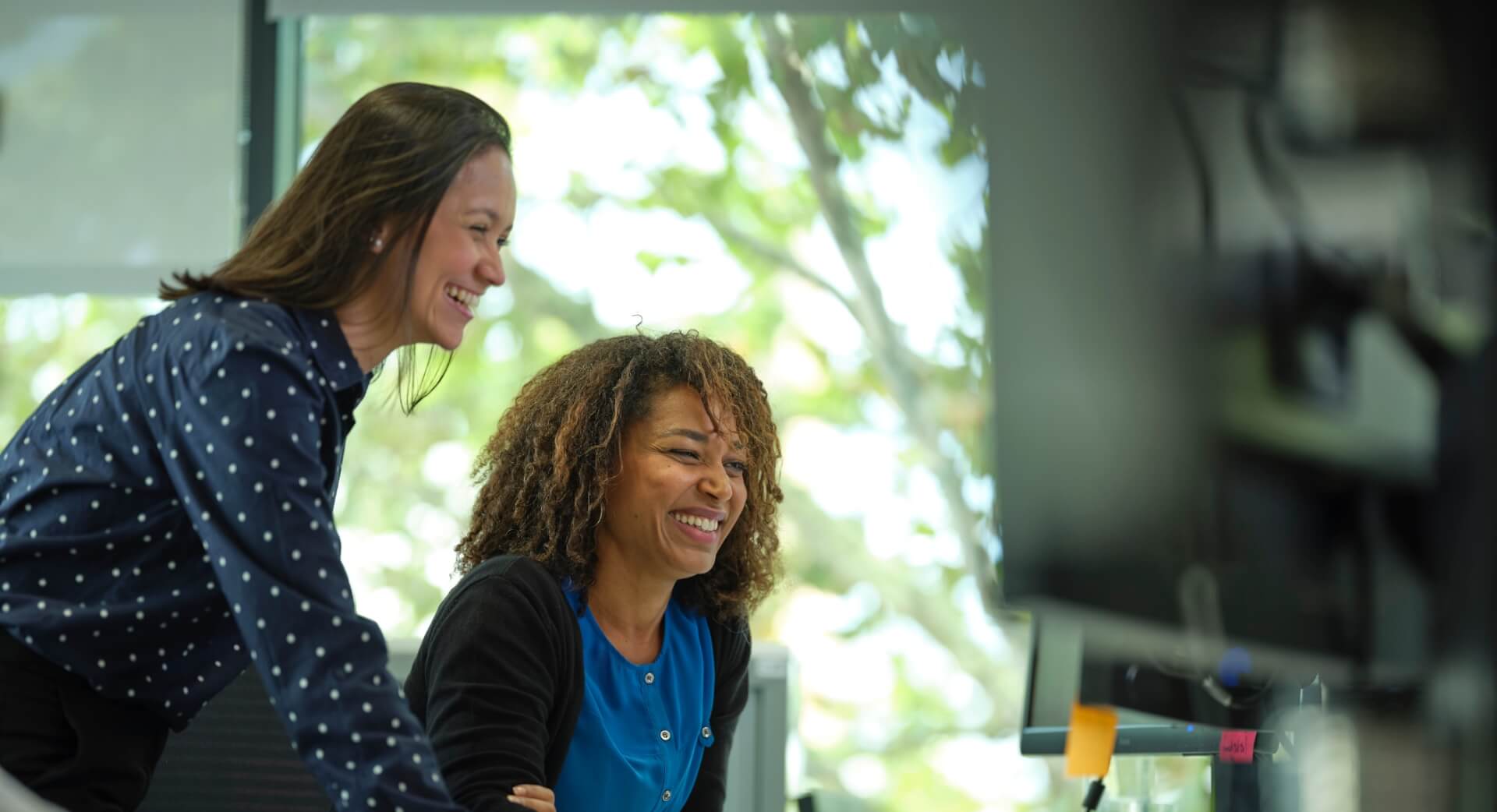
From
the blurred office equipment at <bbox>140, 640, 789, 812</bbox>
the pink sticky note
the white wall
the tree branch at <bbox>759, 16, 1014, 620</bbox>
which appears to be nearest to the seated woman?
the blurred office equipment at <bbox>140, 640, 789, 812</bbox>

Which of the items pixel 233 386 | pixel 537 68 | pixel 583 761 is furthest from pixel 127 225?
pixel 233 386

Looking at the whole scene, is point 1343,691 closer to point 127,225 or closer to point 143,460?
point 143,460

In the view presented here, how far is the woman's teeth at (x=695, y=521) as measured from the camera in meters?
1.86

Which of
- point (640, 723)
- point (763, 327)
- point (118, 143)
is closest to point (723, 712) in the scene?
point (640, 723)

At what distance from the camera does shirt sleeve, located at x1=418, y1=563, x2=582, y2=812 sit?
155 centimetres

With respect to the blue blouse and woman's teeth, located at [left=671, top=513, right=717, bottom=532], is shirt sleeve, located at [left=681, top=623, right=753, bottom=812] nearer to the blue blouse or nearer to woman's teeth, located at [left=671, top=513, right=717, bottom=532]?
the blue blouse

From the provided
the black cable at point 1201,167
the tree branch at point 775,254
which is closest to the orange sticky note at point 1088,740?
the black cable at point 1201,167

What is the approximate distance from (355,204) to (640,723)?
798 millimetres

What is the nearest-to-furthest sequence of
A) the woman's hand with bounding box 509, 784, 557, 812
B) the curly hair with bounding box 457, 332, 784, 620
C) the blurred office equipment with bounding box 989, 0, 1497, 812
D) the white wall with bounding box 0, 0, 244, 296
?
the blurred office equipment with bounding box 989, 0, 1497, 812 < the woman's hand with bounding box 509, 784, 557, 812 < the curly hair with bounding box 457, 332, 784, 620 < the white wall with bounding box 0, 0, 244, 296

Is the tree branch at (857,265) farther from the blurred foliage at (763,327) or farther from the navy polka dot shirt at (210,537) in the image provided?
the navy polka dot shirt at (210,537)

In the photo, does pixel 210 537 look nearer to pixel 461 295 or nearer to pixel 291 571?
pixel 291 571

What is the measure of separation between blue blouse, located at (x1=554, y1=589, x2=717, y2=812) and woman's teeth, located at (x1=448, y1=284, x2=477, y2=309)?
57 centimetres

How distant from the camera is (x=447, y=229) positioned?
129 centimetres

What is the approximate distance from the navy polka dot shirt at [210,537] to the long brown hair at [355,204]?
3 centimetres
